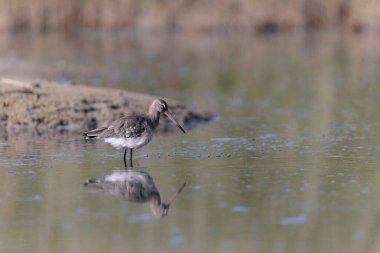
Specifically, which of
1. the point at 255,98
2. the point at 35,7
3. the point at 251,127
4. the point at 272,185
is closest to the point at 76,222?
the point at 272,185

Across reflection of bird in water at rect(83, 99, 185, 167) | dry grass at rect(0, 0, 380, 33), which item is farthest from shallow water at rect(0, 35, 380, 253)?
dry grass at rect(0, 0, 380, 33)

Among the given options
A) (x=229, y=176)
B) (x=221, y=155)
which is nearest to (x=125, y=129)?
(x=221, y=155)

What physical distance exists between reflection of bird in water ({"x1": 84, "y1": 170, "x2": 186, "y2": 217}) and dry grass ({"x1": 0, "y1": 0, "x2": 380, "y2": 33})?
74.3 ft

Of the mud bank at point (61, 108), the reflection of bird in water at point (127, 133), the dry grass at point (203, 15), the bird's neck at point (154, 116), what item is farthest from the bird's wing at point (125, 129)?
the dry grass at point (203, 15)

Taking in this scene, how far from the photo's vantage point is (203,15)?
3634 cm

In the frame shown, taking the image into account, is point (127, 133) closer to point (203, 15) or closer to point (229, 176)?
point (229, 176)

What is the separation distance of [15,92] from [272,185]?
6764mm

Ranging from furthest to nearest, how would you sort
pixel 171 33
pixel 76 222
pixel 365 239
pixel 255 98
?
pixel 171 33, pixel 255 98, pixel 76 222, pixel 365 239

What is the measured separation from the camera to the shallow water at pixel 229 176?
860cm

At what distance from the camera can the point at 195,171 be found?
11.7m

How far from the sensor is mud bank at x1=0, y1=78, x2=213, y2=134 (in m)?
15.8

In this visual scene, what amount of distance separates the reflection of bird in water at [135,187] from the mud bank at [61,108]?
4.33m

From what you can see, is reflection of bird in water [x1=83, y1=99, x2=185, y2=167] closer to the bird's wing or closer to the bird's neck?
the bird's wing

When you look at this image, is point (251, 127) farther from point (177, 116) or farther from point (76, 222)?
point (76, 222)
